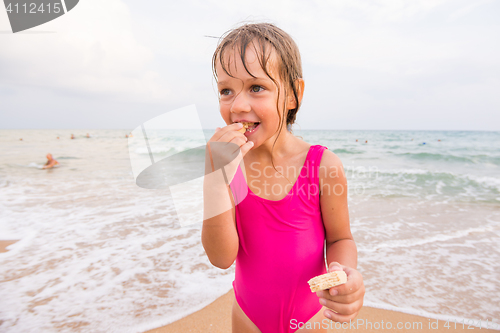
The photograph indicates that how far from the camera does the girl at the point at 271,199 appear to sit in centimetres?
120

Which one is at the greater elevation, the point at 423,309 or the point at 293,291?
the point at 293,291

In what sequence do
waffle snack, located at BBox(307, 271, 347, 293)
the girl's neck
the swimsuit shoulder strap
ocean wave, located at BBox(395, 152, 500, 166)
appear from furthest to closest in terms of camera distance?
ocean wave, located at BBox(395, 152, 500, 166) → the girl's neck → the swimsuit shoulder strap → waffle snack, located at BBox(307, 271, 347, 293)

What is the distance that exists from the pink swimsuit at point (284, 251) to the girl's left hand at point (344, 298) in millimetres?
359

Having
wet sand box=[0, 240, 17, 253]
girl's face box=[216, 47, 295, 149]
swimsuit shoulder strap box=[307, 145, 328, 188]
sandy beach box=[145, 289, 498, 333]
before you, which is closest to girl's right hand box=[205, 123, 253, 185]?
girl's face box=[216, 47, 295, 149]

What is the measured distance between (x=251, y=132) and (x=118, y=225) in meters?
4.39

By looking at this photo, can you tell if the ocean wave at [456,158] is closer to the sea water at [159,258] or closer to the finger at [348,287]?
the sea water at [159,258]

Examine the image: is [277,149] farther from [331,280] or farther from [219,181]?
[331,280]

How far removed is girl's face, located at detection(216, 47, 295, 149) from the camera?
1.18 metres

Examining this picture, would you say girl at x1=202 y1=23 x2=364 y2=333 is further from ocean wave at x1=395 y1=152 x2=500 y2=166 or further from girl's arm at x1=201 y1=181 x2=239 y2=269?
ocean wave at x1=395 y1=152 x2=500 y2=166

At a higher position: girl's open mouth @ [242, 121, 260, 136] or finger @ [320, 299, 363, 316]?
girl's open mouth @ [242, 121, 260, 136]

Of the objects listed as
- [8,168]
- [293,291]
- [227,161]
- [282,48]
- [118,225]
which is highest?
[282,48]

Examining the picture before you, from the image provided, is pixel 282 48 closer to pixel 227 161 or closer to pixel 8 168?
pixel 227 161

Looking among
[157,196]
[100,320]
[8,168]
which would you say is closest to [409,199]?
[157,196]

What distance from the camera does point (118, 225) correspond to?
4.69 metres
